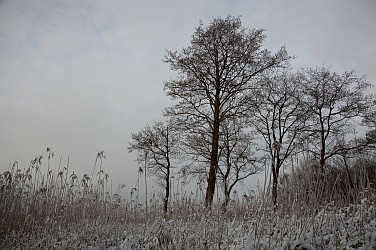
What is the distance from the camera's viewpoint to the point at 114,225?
6914 millimetres

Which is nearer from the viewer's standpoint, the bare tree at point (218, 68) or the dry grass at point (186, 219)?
the dry grass at point (186, 219)

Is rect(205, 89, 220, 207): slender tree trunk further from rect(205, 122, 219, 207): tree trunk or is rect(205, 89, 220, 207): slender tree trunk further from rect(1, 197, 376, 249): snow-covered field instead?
rect(1, 197, 376, 249): snow-covered field

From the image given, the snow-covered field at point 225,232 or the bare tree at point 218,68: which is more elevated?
the bare tree at point 218,68

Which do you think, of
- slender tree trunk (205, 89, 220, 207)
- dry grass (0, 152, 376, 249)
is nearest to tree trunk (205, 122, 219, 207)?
slender tree trunk (205, 89, 220, 207)

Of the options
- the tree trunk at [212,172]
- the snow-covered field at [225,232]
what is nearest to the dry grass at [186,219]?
the snow-covered field at [225,232]

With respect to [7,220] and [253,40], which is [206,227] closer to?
[7,220]

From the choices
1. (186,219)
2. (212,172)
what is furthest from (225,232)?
(212,172)

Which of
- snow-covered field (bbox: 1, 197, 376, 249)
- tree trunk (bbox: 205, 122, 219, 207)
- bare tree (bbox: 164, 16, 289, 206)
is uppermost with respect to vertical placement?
bare tree (bbox: 164, 16, 289, 206)

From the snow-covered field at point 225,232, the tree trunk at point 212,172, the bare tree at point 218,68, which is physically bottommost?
the snow-covered field at point 225,232

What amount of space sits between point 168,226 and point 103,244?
145 centimetres

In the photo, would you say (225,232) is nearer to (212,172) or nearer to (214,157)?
(212,172)

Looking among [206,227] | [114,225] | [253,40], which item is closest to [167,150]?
[253,40]

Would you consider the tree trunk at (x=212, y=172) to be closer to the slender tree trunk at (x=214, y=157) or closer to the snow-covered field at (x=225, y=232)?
the slender tree trunk at (x=214, y=157)

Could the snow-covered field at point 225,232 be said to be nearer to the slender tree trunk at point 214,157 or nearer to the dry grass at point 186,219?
the dry grass at point 186,219
